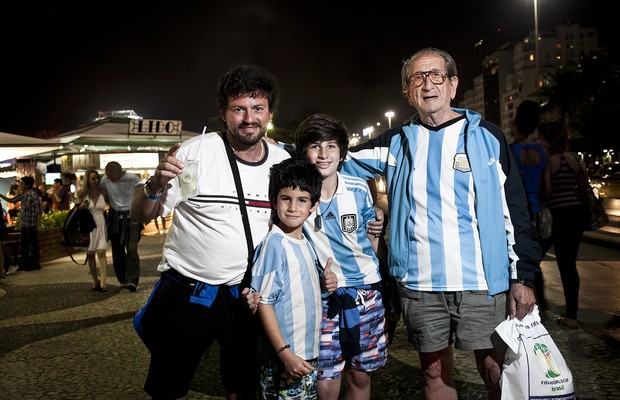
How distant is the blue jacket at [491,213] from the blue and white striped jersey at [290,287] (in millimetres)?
594

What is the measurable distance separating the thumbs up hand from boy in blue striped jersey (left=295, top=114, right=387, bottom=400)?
0.16 m

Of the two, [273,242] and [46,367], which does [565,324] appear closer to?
[273,242]

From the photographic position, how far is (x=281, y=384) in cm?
262

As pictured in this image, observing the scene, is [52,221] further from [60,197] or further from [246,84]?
[246,84]

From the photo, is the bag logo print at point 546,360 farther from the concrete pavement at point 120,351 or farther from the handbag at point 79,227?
the handbag at point 79,227

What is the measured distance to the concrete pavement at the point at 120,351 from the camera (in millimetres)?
4059

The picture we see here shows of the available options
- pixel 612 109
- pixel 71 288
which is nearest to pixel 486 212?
pixel 71 288

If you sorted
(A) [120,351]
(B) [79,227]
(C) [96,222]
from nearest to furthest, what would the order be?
(A) [120,351], (B) [79,227], (C) [96,222]

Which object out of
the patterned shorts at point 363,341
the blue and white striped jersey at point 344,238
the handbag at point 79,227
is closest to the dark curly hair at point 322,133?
the blue and white striped jersey at point 344,238

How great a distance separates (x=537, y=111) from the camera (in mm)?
5082

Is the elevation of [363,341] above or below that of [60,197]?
below

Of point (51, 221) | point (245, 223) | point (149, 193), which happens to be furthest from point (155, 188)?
point (51, 221)

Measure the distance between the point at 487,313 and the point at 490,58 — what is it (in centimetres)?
16621

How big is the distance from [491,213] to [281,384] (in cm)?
145
